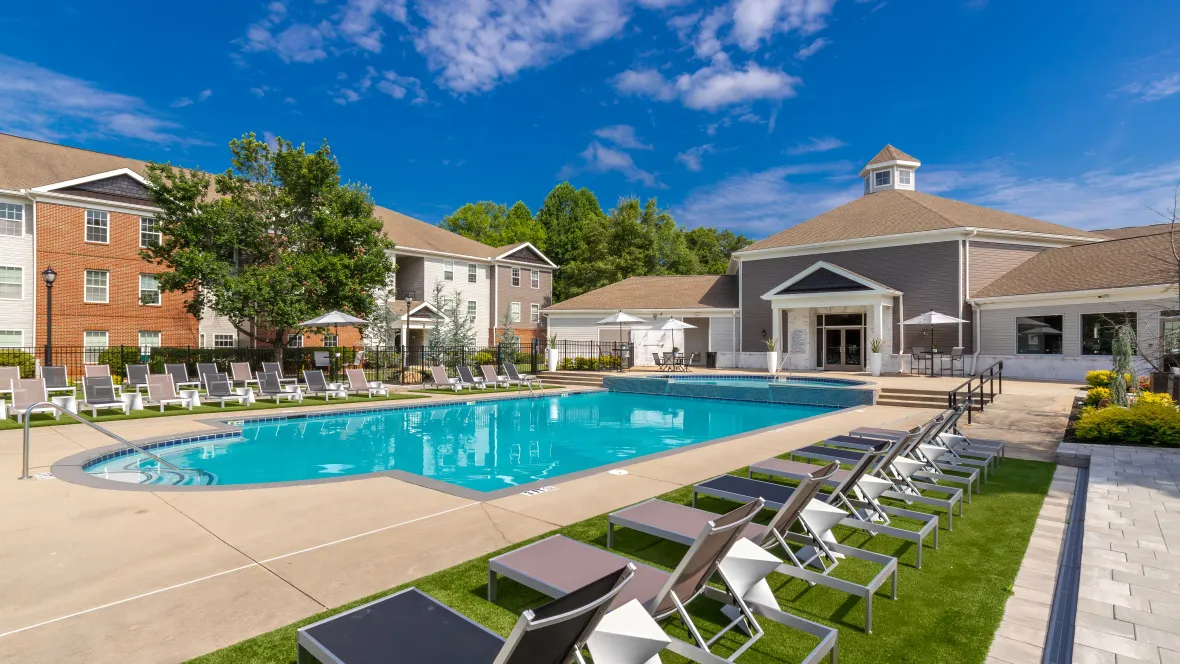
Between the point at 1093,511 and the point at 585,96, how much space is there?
162ft

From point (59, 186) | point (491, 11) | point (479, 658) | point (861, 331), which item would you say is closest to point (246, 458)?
point (479, 658)

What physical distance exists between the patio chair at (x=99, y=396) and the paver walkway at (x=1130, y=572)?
52.7 ft

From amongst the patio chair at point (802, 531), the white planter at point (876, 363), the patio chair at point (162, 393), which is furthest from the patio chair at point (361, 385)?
the white planter at point (876, 363)

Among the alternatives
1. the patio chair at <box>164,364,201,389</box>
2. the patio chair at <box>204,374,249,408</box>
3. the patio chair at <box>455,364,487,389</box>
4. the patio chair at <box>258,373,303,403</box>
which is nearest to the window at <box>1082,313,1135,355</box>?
the patio chair at <box>455,364,487,389</box>

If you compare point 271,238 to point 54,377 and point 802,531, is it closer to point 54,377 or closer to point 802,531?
point 54,377

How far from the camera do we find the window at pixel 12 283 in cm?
2273

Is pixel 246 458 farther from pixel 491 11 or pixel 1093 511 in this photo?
pixel 491 11

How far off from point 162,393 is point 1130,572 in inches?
645

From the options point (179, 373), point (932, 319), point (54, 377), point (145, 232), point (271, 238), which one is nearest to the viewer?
point (54, 377)

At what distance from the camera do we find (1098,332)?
65.4 feet

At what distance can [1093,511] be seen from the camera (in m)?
5.64

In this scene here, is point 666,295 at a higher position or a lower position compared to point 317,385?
higher

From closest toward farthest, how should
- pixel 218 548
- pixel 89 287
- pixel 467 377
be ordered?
pixel 218 548 → pixel 467 377 → pixel 89 287

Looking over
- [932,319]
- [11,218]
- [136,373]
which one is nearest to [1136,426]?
[932,319]
